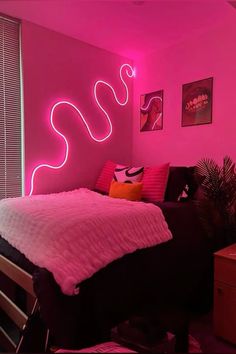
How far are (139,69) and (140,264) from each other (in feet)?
8.64

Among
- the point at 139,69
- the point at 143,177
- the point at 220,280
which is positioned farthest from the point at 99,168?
the point at 220,280

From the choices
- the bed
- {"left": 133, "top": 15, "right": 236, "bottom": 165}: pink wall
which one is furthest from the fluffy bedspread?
{"left": 133, "top": 15, "right": 236, "bottom": 165}: pink wall

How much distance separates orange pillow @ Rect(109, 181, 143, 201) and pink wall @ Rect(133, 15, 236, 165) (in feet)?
2.66

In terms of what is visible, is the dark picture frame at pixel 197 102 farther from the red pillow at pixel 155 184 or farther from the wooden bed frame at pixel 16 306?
the wooden bed frame at pixel 16 306

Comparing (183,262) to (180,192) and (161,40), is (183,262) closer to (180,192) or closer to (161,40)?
(180,192)

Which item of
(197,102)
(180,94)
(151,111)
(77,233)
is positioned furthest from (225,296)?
(151,111)

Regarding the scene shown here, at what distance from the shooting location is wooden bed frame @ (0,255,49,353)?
58.8 inches

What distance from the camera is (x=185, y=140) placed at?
297 cm

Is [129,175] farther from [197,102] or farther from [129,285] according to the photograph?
[129,285]

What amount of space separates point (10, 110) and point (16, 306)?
1806 mm

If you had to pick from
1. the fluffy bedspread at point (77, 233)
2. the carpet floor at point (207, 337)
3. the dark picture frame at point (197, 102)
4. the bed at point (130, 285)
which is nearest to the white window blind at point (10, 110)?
the fluffy bedspread at point (77, 233)

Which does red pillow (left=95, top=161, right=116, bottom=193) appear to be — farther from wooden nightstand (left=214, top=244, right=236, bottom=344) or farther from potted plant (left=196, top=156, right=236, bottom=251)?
wooden nightstand (left=214, top=244, right=236, bottom=344)

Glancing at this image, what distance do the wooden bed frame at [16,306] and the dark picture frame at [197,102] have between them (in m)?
2.19

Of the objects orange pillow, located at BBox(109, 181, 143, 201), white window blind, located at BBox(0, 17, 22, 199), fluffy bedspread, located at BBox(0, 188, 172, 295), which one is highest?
white window blind, located at BBox(0, 17, 22, 199)
